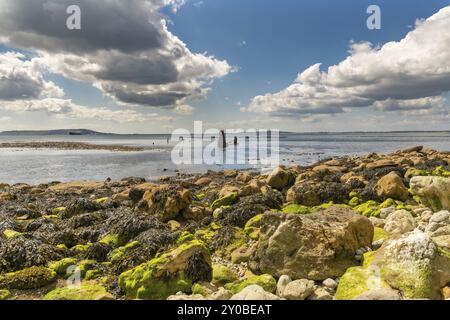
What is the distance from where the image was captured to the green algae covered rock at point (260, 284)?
19.0 feet

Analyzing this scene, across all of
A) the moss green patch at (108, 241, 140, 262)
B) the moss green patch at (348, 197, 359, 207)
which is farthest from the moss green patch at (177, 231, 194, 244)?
the moss green patch at (348, 197, 359, 207)

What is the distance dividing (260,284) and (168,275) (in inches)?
75.3

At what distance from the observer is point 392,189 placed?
11.7 meters

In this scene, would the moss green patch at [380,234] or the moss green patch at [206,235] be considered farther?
the moss green patch at [206,235]

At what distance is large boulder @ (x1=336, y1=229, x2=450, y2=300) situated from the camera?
488 centimetres

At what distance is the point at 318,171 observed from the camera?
17531 millimetres

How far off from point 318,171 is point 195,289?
13565 millimetres

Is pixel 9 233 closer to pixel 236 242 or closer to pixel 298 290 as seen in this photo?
pixel 236 242

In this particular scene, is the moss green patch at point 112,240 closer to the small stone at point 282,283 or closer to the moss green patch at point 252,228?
the moss green patch at point 252,228

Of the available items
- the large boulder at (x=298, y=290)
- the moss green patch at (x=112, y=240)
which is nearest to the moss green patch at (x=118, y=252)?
the moss green patch at (x=112, y=240)

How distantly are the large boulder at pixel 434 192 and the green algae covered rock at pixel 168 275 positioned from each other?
7.90 metres

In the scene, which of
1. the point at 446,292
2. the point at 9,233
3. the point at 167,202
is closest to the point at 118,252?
the point at 167,202
